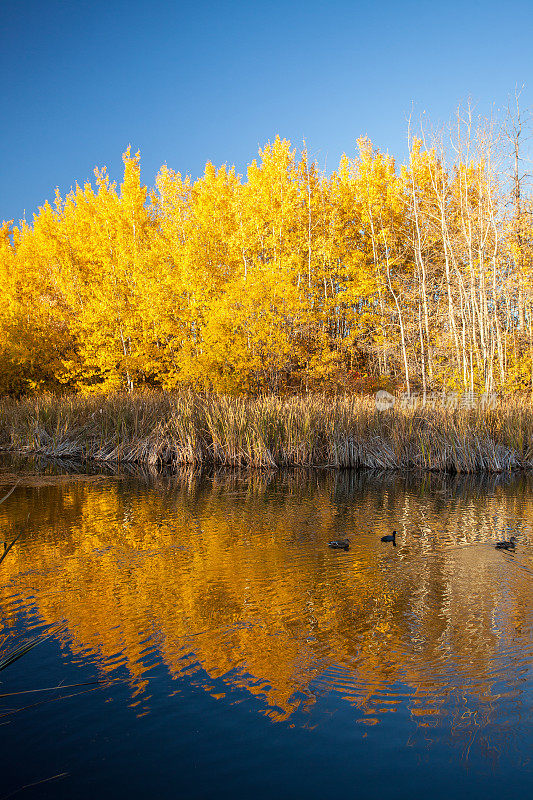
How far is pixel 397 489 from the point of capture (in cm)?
974

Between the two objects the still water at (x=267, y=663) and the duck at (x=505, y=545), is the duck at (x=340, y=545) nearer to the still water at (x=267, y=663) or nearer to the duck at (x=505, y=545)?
the still water at (x=267, y=663)

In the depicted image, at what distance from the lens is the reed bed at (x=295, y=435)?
11.5 m

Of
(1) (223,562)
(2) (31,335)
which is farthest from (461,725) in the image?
(2) (31,335)

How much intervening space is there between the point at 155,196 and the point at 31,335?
28.7 feet

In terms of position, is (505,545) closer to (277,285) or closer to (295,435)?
(295,435)

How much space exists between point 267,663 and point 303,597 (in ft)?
3.54

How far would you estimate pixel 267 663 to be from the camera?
3.52 metres

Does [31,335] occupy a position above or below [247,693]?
above

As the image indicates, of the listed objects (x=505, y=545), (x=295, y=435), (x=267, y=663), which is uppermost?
(x=295, y=435)

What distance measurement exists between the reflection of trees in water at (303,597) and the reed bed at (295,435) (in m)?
2.90

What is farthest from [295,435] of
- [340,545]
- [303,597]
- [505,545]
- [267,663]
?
[267,663]

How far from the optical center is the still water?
2.63 meters

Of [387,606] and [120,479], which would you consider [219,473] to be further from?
[387,606]

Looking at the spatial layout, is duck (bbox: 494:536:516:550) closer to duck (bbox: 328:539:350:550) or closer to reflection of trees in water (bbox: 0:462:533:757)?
reflection of trees in water (bbox: 0:462:533:757)
